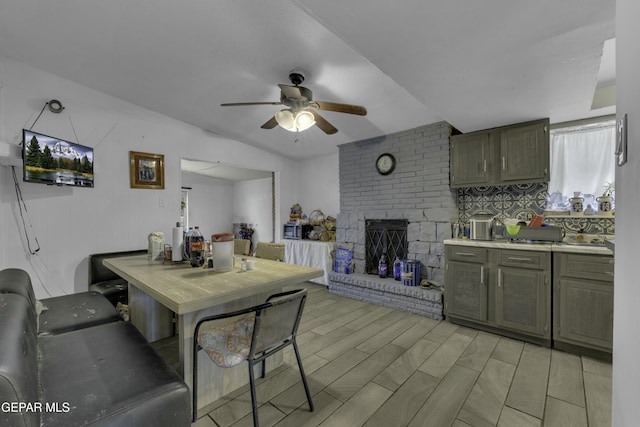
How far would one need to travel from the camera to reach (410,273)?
3445 mm

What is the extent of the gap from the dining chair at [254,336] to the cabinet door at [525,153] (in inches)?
105

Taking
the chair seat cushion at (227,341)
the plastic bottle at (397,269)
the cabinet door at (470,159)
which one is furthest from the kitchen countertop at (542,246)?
the chair seat cushion at (227,341)

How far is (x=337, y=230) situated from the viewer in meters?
4.58

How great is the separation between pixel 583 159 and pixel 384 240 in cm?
234

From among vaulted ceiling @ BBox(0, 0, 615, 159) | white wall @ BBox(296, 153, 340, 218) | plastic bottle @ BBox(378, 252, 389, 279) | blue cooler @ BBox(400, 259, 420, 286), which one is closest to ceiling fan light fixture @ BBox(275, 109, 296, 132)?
vaulted ceiling @ BBox(0, 0, 615, 159)

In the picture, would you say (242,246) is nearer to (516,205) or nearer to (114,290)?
(114,290)

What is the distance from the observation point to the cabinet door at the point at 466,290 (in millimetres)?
2762

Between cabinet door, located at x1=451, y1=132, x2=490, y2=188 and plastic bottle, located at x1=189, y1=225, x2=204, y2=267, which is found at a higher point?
cabinet door, located at x1=451, y1=132, x2=490, y2=188

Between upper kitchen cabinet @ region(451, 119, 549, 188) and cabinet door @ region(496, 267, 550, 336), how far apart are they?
0.98 m

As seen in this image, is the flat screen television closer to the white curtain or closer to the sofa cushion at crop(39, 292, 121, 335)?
the sofa cushion at crop(39, 292, 121, 335)

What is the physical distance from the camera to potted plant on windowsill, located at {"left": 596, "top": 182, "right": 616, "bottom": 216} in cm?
261

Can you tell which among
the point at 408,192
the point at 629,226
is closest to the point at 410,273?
the point at 408,192

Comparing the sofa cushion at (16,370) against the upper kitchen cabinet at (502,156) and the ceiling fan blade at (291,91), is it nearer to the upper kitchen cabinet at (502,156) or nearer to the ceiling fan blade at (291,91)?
the ceiling fan blade at (291,91)

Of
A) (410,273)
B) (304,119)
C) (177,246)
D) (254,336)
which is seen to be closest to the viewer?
(254,336)
